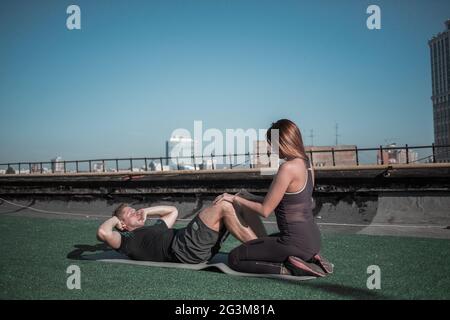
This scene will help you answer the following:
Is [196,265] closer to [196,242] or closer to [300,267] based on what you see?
[196,242]

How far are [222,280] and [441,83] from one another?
184313 millimetres

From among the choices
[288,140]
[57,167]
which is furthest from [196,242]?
[57,167]

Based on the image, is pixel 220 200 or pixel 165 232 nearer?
pixel 220 200

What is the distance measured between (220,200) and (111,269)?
5.20 ft

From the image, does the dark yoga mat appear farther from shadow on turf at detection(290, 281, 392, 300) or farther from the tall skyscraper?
the tall skyscraper

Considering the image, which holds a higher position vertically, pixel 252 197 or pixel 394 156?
pixel 394 156

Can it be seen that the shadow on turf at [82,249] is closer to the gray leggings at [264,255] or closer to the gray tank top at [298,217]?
the gray leggings at [264,255]

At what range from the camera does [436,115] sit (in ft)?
529

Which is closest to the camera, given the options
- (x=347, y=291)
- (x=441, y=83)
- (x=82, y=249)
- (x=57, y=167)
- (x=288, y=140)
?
(x=347, y=291)

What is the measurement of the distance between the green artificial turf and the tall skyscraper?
163 metres

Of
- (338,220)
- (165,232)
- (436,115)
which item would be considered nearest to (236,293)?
(165,232)

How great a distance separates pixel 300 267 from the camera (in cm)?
422

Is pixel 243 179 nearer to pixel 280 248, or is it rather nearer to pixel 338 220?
pixel 338 220

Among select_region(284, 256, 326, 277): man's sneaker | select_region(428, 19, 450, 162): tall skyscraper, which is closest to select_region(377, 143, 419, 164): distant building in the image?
select_region(284, 256, 326, 277): man's sneaker
